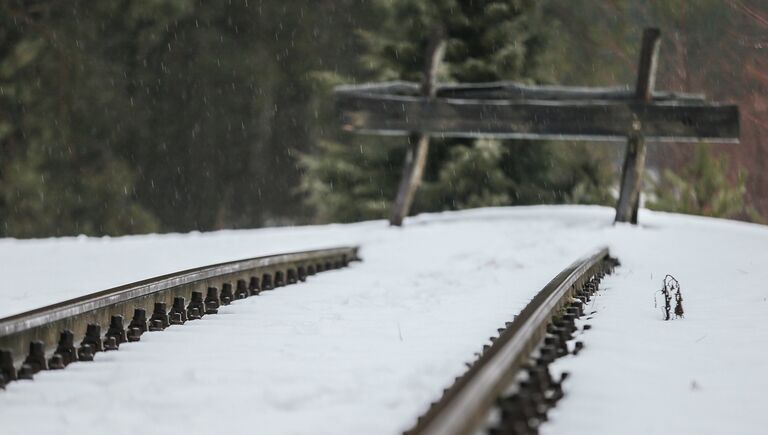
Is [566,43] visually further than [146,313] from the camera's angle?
Yes

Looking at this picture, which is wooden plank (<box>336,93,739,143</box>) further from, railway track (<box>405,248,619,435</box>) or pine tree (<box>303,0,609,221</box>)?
railway track (<box>405,248,619,435</box>)

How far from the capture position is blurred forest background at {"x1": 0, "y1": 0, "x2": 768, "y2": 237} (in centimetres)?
2031

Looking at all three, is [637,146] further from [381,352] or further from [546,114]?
[381,352]

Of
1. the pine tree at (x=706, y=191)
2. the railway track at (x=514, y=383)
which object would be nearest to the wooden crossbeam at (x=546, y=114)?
the pine tree at (x=706, y=191)

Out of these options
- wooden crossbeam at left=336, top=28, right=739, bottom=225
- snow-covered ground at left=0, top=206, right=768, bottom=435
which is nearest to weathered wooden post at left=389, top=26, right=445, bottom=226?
wooden crossbeam at left=336, top=28, right=739, bottom=225

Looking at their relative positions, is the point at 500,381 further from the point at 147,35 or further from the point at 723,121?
the point at 147,35

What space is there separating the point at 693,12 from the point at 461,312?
2506 centimetres

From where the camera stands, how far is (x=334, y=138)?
95.0 feet

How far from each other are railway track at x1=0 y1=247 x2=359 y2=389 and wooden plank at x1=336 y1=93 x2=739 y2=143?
612 centimetres

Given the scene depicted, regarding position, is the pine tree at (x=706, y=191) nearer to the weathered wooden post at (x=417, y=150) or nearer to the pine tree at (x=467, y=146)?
the pine tree at (x=467, y=146)

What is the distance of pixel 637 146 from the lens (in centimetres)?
1296

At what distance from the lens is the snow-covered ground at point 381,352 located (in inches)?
134

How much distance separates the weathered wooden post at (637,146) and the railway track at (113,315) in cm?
624

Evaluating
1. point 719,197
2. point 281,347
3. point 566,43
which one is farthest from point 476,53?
point 281,347
